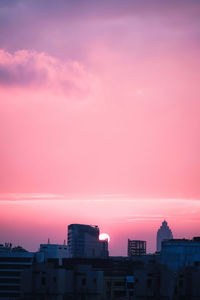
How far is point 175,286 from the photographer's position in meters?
115

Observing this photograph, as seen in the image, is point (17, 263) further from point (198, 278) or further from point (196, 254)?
point (198, 278)

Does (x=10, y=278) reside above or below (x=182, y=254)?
below

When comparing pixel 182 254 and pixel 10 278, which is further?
pixel 10 278

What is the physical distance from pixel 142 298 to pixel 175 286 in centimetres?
711

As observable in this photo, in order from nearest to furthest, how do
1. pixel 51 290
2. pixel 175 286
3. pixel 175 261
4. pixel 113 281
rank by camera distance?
pixel 175 286 < pixel 51 290 < pixel 113 281 < pixel 175 261

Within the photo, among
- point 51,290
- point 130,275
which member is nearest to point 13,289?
point 130,275

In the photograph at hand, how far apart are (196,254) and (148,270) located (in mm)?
77686

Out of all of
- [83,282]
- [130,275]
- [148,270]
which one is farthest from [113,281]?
[148,270]

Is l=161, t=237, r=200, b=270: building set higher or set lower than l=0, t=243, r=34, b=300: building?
higher

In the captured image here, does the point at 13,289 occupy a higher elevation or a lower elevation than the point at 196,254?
lower

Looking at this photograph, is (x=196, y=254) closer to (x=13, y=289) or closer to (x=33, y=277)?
(x=13, y=289)

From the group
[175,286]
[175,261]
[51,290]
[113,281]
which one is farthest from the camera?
[175,261]

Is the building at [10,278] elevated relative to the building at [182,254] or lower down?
lower down

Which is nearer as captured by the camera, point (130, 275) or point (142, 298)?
point (142, 298)
